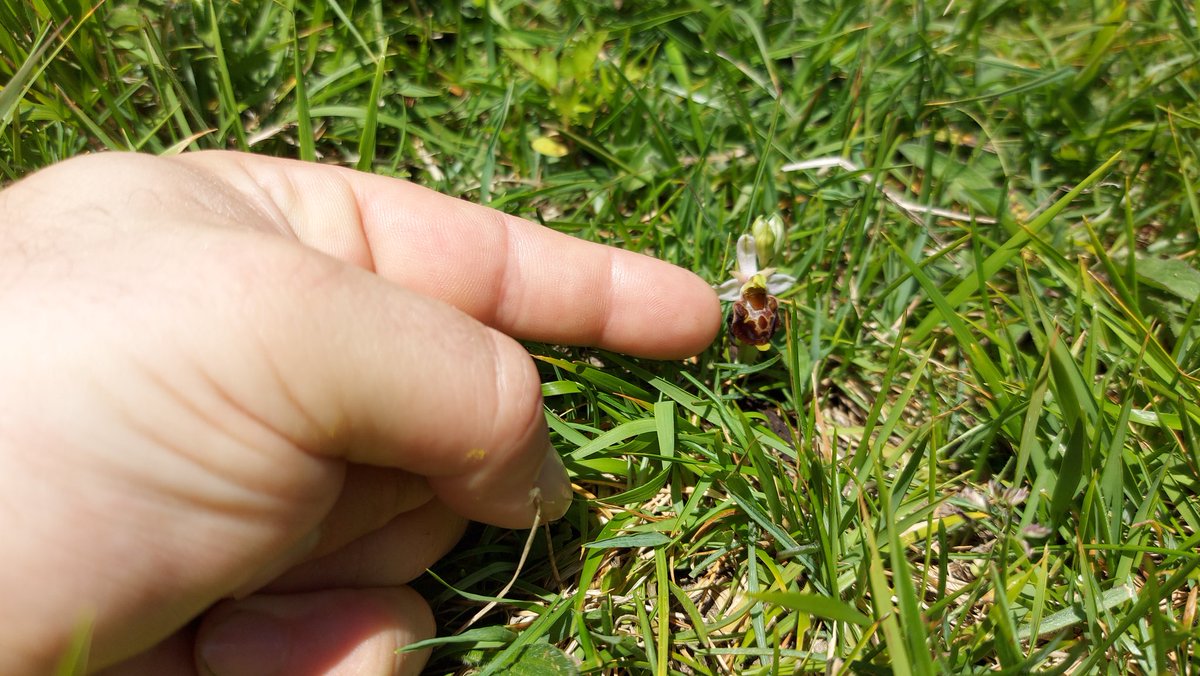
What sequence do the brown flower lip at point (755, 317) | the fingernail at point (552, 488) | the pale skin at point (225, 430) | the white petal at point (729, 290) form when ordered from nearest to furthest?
the pale skin at point (225, 430) → the fingernail at point (552, 488) → the brown flower lip at point (755, 317) → the white petal at point (729, 290)

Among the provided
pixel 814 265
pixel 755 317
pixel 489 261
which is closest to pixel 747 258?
pixel 755 317

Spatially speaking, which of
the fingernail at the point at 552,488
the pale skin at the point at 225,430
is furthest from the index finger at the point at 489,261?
the fingernail at the point at 552,488

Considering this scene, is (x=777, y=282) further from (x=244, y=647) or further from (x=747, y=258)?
(x=244, y=647)

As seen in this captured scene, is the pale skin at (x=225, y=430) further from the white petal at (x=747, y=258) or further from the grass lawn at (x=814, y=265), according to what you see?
the white petal at (x=747, y=258)

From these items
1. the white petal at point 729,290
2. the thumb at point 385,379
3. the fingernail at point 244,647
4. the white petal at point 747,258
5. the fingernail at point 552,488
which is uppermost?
the thumb at point 385,379

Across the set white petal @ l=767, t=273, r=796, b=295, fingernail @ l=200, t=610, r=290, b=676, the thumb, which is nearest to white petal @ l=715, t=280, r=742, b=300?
white petal @ l=767, t=273, r=796, b=295

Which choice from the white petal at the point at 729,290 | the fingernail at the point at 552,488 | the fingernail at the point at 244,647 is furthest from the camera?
the white petal at the point at 729,290

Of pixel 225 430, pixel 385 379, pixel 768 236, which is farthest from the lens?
pixel 768 236

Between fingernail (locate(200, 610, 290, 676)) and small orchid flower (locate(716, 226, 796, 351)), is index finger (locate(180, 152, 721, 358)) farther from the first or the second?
fingernail (locate(200, 610, 290, 676))
